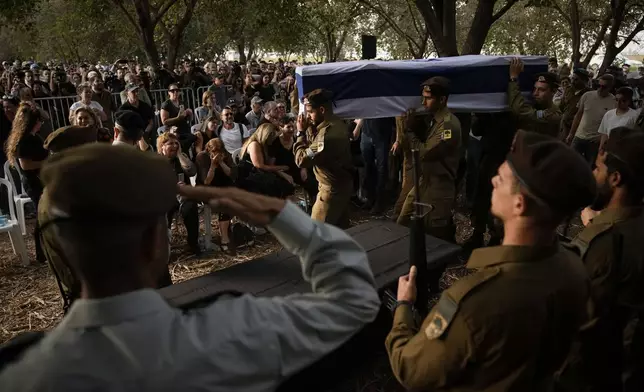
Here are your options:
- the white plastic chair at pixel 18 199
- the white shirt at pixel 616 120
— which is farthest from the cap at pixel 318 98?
the white shirt at pixel 616 120

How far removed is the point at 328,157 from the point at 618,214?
2380 mm

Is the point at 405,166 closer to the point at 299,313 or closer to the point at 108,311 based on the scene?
the point at 299,313

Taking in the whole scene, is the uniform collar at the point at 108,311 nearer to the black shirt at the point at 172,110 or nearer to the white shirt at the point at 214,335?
the white shirt at the point at 214,335

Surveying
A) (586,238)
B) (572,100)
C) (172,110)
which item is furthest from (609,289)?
(572,100)

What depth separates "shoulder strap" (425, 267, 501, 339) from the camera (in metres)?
1.43

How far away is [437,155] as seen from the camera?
4117mm

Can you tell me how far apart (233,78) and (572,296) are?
12.0m

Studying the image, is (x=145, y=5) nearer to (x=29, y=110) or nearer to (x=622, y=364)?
(x=29, y=110)

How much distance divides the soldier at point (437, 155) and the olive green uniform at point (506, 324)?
2.62 metres

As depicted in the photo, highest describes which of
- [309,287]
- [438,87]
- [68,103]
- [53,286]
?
[68,103]

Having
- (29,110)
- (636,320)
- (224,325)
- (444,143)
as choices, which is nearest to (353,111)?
(444,143)

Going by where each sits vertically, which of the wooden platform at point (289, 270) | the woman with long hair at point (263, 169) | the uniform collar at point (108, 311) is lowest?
the wooden platform at point (289, 270)

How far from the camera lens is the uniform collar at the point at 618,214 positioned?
Result: 1996 millimetres

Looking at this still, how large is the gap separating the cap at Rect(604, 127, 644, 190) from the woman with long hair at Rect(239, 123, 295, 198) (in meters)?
3.73
